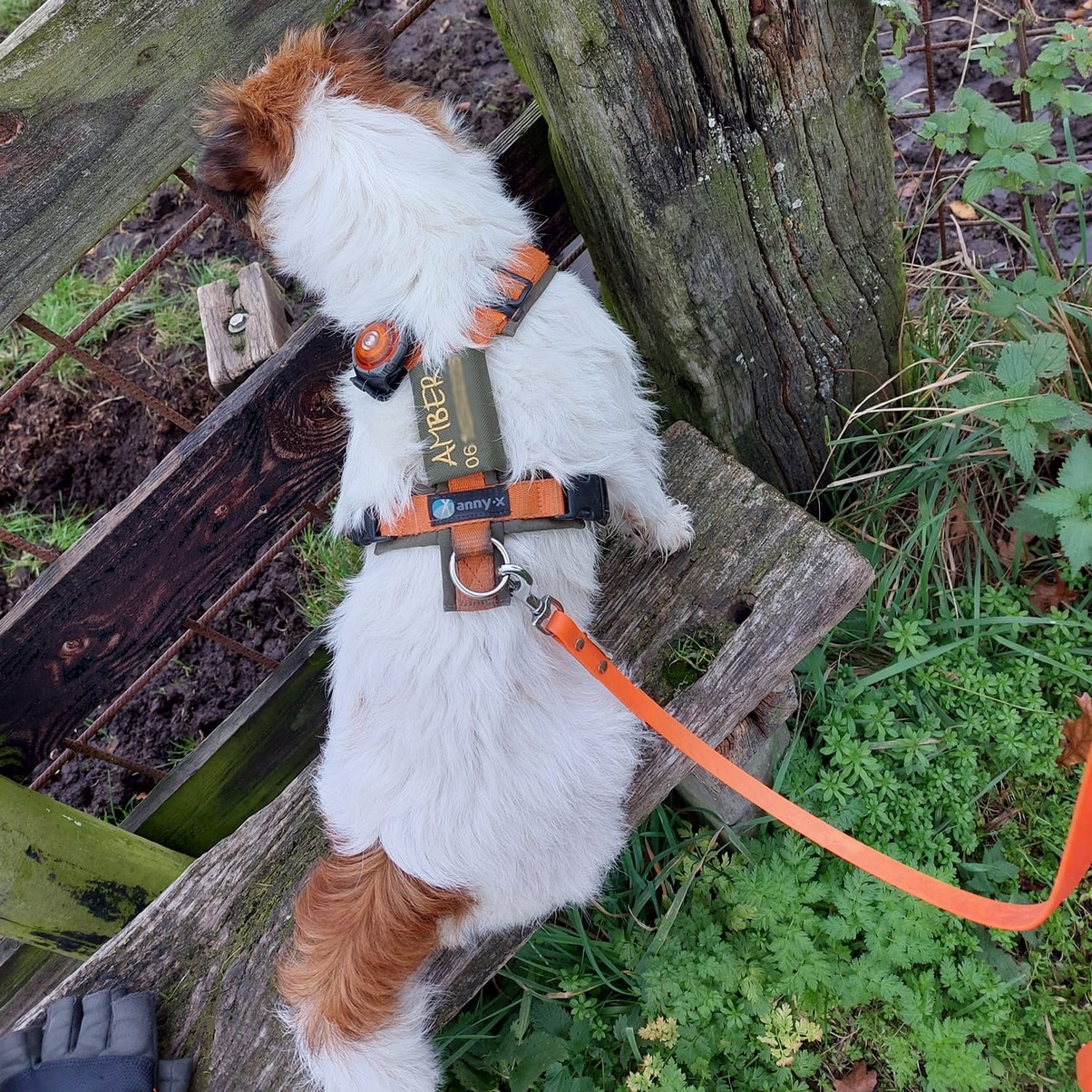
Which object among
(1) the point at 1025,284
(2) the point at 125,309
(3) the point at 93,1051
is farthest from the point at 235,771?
(1) the point at 1025,284

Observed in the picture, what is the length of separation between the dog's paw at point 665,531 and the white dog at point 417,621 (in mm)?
189

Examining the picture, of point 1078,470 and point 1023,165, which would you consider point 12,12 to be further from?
point 1078,470

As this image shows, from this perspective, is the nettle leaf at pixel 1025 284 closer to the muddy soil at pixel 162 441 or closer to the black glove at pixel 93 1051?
the muddy soil at pixel 162 441

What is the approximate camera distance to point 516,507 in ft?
5.32

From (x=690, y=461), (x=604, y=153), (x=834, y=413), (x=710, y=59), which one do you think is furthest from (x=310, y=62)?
(x=834, y=413)

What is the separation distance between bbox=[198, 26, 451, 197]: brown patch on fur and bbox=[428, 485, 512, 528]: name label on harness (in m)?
0.86

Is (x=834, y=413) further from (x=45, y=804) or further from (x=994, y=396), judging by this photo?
(x=45, y=804)

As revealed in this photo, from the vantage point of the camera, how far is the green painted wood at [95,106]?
1.29 m

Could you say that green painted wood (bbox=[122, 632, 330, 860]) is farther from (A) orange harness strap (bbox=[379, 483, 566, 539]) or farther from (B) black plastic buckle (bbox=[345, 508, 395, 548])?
(A) orange harness strap (bbox=[379, 483, 566, 539])

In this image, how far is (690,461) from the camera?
7.10ft

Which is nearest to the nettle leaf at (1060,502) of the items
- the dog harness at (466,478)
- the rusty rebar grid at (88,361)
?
the dog harness at (466,478)

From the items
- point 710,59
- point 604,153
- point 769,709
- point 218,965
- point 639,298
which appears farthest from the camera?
point 769,709

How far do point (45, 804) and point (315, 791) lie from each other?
624mm

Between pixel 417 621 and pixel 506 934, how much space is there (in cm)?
81
